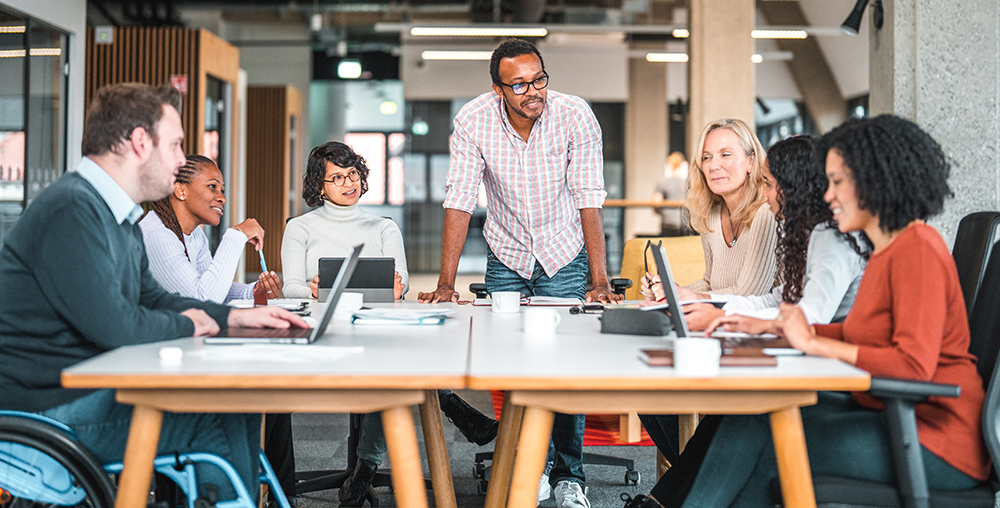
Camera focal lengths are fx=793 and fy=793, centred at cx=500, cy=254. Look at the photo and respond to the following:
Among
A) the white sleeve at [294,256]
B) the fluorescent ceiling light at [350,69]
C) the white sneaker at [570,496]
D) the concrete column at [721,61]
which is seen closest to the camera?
the white sneaker at [570,496]

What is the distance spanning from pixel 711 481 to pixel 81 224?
141 cm

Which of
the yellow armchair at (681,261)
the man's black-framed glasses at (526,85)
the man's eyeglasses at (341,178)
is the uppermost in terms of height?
the man's black-framed glasses at (526,85)

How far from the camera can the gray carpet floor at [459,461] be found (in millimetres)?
2951

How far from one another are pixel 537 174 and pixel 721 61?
427 cm

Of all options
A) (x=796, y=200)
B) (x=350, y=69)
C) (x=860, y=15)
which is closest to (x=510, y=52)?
(x=796, y=200)

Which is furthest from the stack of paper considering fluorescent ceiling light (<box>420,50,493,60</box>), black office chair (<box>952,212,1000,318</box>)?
fluorescent ceiling light (<box>420,50,493,60</box>)

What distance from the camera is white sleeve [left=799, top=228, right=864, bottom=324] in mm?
1903

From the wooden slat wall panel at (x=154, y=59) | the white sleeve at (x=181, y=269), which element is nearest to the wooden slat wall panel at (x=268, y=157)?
the wooden slat wall panel at (x=154, y=59)

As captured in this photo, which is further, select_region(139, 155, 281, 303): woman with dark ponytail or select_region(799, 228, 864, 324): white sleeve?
Answer: select_region(139, 155, 281, 303): woman with dark ponytail

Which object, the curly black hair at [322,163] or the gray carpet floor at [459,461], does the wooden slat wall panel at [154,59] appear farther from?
the curly black hair at [322,163]

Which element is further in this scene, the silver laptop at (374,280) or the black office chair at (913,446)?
the silver laptop at (374,280)

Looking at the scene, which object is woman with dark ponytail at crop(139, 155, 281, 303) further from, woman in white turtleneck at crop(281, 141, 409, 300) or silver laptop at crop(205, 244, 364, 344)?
silver laptop at crop(205, 244, 364, 344)

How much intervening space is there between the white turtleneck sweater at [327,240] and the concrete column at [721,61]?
4.06m

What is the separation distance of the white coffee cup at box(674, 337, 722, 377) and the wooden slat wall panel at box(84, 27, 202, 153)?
25.1 feet
